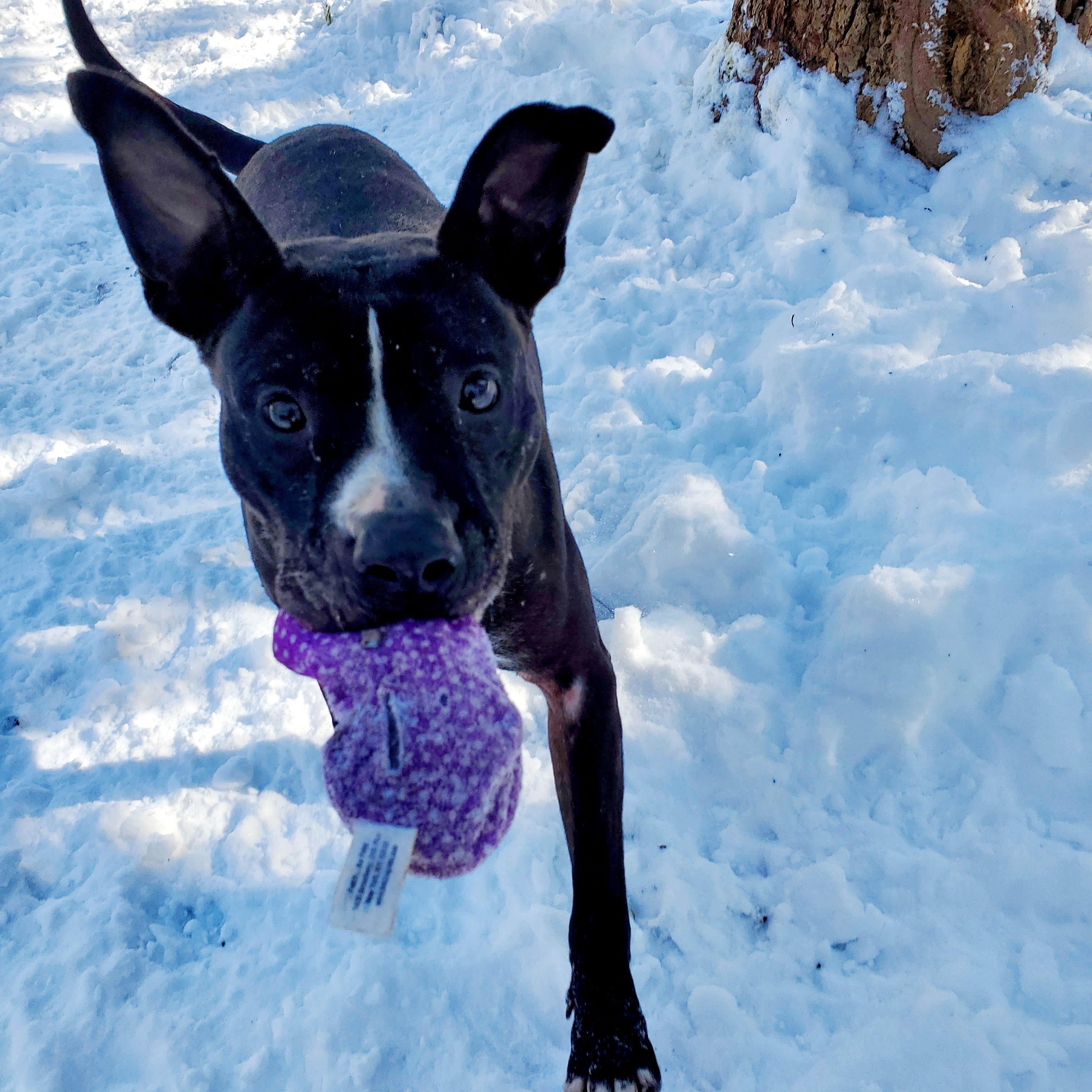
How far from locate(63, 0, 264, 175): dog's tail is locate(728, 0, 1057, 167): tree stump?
3.04m

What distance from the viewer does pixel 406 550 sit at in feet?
5.24

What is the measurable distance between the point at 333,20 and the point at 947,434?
28.2 ft

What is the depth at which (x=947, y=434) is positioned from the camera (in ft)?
11.0

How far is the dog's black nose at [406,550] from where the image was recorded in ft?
5.25

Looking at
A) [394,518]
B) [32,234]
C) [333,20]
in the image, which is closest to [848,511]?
[394,518]

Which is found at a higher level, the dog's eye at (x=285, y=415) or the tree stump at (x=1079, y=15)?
the tree stump at (x=1079, y=15)

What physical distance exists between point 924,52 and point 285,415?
160 inches

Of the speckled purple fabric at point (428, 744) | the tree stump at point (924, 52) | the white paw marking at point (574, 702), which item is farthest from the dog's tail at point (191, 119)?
the speckled purple fabric at point (428, 744)

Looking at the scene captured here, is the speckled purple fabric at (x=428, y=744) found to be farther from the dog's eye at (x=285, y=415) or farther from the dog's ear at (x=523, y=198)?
the dog's ear at (x=523, y=198)

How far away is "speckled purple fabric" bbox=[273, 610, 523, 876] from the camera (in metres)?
1.60

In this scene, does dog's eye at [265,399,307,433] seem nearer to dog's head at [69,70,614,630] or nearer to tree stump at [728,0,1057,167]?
dog's head at [69,70,614,630]

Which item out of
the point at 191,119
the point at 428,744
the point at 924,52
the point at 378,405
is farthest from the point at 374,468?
the point at 924,52

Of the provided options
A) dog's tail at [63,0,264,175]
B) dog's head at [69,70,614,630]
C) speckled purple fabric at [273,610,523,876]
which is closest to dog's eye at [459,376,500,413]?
dog's head at [69,70,614,630]

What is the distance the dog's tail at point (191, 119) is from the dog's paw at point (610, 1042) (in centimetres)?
393
